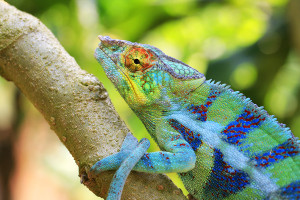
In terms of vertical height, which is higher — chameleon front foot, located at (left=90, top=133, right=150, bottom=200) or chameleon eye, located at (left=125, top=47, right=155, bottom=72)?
chameleon eye, located at (left=125, top=47, right=155, bottom=72)

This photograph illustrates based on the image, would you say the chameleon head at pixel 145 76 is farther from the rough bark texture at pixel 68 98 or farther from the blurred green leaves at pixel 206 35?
the blurred green leaves at pixel 206 35

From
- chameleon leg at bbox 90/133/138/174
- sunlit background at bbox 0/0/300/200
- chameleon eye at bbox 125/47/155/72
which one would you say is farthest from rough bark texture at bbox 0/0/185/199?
sunlit background at bbox 0/0/300/200

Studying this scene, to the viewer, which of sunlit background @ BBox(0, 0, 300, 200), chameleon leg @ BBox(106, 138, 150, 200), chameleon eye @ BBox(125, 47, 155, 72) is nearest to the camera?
chameleon leg @ BBox(106, 138, 150, 200)

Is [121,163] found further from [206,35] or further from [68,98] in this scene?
[206,35]

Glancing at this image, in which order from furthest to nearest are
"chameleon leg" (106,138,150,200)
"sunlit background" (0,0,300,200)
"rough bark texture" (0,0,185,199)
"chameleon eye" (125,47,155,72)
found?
"sunlit background" (0,0,300,200), "chameleon eye" (125,47,155,72), "rough bark texture" (0,0,185,199), "chameleon leg" (106,138,150,200)

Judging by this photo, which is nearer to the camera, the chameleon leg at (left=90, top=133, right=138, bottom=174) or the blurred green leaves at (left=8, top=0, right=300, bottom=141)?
the chameleon leg at (left=90, top=133, right=138, bottom=174)

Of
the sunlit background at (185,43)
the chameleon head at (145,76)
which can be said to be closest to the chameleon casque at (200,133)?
the chameleon head at (145,76)

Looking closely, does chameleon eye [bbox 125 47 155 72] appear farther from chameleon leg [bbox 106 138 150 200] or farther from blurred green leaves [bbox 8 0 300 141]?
blurred green leaves [bbox 8 0 300 141]

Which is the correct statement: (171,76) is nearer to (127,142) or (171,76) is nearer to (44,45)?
(127,142)
